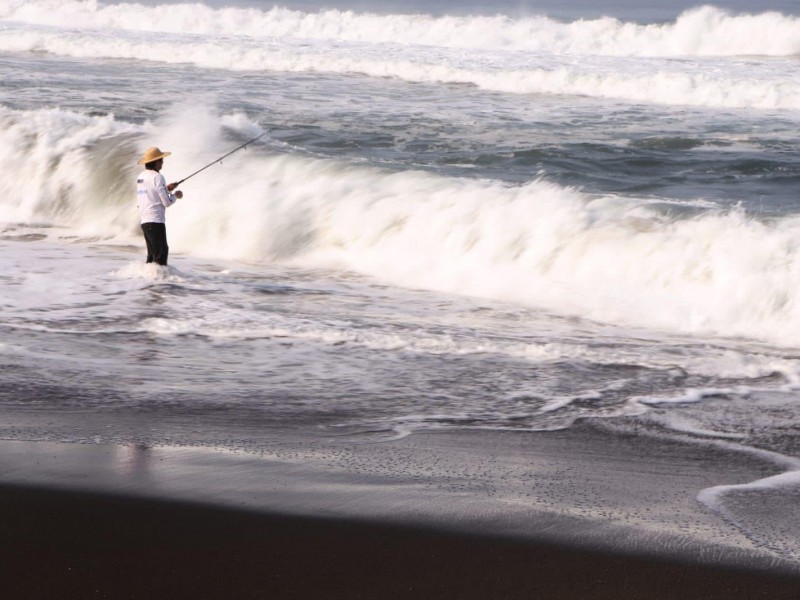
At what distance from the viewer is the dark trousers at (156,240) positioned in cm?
1105

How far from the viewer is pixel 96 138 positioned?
1789 cm

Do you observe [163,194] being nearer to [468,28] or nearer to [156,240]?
[156,240]

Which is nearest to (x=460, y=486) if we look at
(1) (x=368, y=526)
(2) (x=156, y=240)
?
(1) (x=368, y=526)

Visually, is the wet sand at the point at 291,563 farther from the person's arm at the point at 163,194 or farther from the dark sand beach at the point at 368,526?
the person's arm at the point at 163,194

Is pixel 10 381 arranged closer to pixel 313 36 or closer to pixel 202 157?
pixel 202 157

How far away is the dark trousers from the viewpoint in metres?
11.1

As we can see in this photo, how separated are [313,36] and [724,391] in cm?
4575

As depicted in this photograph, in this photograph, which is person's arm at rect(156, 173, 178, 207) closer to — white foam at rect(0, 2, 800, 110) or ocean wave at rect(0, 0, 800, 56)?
white foam at rect(0, 2, 800, 110)

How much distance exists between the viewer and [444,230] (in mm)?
13305

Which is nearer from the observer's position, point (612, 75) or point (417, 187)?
point (417, 187)

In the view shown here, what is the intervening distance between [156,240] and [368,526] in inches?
257

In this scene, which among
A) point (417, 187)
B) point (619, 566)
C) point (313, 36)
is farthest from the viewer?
point (313, 36)

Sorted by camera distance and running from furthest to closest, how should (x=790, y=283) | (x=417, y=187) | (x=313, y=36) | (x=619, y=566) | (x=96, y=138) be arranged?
(x=313, y=36) < (x=96, y=138) < (x=417, y=187) < (x=790, y=283) < (x=619, y=566)

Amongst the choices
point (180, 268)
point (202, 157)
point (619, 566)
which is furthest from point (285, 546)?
point (202, 157)
